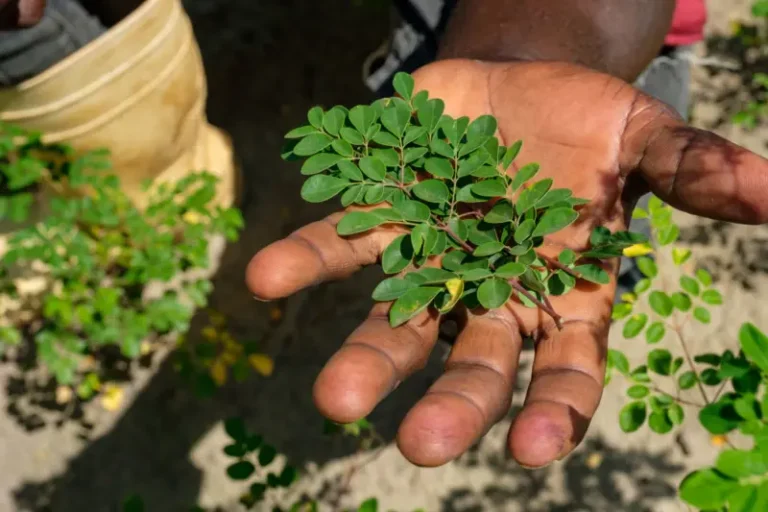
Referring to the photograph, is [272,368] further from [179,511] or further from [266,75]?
[266,75]

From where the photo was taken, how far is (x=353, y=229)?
1487 mm

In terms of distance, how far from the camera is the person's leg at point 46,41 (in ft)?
6.88

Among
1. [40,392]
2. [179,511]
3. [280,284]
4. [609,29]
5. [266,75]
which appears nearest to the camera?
[280,284]

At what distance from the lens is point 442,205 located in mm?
1524

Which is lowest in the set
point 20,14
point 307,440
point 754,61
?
point 307,440

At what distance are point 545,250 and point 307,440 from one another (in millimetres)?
1584

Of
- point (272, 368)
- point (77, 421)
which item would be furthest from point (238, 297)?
point (77, 421)

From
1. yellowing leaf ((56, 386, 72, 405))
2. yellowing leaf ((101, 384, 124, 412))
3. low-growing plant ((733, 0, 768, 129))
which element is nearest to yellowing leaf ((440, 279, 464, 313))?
yellowing leaf ((101, 384, 124, 412))

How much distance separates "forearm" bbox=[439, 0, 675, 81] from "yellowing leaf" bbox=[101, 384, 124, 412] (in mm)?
2034

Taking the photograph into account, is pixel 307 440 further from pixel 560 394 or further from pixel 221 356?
pixel 560 394

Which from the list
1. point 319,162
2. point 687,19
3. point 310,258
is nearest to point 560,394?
point 310,258

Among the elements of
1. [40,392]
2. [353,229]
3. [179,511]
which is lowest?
[179,511]

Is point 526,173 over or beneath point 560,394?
over

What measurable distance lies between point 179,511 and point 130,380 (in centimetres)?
63
